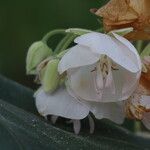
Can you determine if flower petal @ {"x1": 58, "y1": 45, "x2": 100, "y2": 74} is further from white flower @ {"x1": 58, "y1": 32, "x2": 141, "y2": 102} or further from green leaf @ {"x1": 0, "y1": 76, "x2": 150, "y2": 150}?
green leaf @ {"x1": 0, "y1": 76, "x2": 150, "y2": 150}

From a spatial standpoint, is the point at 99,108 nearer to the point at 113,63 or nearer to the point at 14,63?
the point at 113,63

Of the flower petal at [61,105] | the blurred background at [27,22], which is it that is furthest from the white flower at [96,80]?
the blurred background at [27,22]

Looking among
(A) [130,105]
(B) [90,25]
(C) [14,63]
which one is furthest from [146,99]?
(C) [14,63]

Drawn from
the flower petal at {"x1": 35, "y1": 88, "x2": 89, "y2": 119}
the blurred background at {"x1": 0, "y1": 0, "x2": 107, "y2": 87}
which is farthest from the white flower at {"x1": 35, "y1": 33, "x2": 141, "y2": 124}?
the blurred background at {"x1": 0, "y1": 0, "x2": 107, "y2": 87}

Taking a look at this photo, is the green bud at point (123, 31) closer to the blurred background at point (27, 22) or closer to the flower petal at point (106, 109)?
the flower petal at point (106, 109)

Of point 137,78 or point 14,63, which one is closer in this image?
point 137,78
